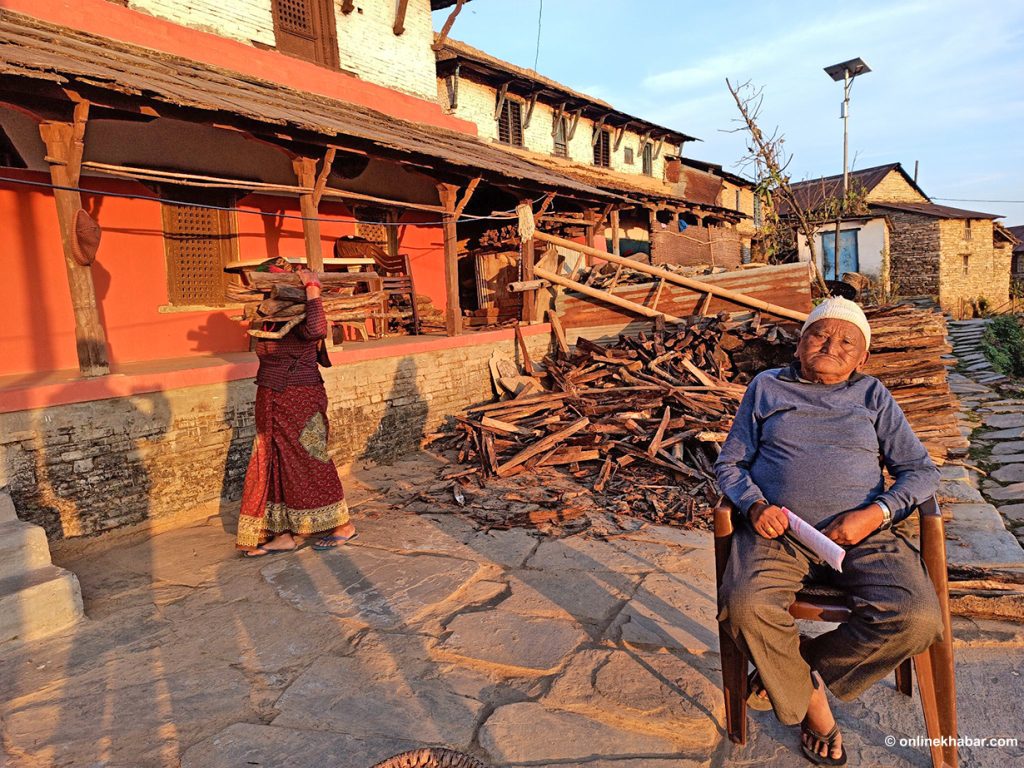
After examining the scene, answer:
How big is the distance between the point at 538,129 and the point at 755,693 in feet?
60.8

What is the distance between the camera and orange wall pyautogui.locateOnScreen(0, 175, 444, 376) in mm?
7367

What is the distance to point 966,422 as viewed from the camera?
8.55 meters

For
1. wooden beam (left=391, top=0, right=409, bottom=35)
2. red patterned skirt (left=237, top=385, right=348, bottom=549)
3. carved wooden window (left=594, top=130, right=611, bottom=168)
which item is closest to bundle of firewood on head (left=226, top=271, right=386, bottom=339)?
red patterned skirt (left=237, top=385, right=348, bottom=549)

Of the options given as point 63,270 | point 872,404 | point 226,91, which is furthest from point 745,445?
point 63,270

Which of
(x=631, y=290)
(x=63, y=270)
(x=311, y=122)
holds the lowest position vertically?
(x=631, y=290)

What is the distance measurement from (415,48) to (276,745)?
12.1 m

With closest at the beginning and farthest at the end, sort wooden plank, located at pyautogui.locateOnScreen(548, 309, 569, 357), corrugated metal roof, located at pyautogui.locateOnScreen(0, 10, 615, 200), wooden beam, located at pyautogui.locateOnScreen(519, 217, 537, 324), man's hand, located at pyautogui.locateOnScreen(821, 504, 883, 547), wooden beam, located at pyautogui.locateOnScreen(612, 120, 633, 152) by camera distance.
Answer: man's hand, located at pyautogui.locateOnScreen(821, 504, 883, 547) → corrugated metal roof, located at pyautogui.locateOnScreen(0, 10, 615, 200) → wooden plank, located at pyautogui.locateOnScreen(548, 309, 569, 357) → wooden beam, located at pyautogui.locateOnScreen(519, 217, 537, 324) → wooden beam, located at pyautogui.locateOnScreen(612, 120, 633, 152)

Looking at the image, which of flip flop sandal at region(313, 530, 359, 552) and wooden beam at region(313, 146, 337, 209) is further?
wooden beam at region(313, 146, 337, 209)

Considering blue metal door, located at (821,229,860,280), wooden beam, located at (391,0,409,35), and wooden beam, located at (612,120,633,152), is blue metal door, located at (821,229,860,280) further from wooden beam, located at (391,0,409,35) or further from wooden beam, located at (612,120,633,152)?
wooden beam, located at (391,0,409,35)

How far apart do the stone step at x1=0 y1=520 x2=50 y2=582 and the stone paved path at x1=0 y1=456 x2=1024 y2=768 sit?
1.44 ft

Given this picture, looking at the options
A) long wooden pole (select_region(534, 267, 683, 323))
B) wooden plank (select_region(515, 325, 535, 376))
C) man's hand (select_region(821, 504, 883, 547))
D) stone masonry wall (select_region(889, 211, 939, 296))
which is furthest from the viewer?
stone masonry wall (select_region(889, 211, 939, 296))

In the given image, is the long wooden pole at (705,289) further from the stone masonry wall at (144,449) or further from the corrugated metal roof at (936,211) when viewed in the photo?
the corrugated metal roof at (936,211)

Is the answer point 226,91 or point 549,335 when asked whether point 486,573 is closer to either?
point 226,91

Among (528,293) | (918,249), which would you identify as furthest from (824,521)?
(918,249)
